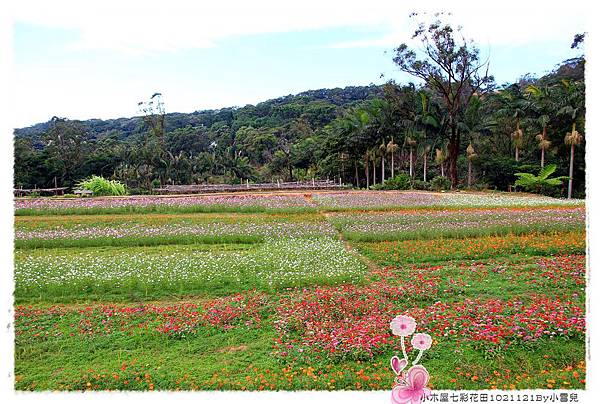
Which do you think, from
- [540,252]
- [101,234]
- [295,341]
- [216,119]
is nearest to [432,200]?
[540,252]

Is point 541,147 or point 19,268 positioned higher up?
point 541,147

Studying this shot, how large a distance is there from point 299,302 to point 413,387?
12.0 feet

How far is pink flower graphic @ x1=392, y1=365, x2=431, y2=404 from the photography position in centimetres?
274

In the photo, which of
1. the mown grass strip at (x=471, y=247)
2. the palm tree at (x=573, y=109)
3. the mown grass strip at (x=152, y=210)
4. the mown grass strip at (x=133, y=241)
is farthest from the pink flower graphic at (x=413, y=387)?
the palm tree at (x=573, y=109)

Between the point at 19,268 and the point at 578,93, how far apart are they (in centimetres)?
2168

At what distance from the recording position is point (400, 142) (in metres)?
28.1

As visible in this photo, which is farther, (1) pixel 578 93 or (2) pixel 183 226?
(1) pixel 578 93

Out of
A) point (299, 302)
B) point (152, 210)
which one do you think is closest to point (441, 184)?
point (152, 210)

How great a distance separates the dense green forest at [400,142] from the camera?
75.5 feet

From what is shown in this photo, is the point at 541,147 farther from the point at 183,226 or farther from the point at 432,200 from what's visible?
the point at 183,226

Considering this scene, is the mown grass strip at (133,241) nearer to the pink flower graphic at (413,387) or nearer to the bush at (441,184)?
the pink flower graphic at (413,387)

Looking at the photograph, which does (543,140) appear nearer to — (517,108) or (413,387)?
(517,108)

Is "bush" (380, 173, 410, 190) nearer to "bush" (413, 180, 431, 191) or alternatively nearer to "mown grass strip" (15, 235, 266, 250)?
"bush" (413, 180, 431, 191)

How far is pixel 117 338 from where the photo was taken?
545 cm
